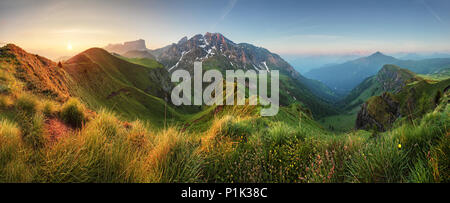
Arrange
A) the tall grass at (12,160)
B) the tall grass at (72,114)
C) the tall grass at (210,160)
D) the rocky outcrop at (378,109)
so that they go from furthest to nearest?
the rocky outcrop at (378,109), the tall grass at (72,114), the tall grass at (210,160), the tall grass at (12,160)

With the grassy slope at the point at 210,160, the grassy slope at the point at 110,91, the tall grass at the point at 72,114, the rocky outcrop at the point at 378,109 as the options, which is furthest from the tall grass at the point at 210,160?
the rocky outcrop at the point at 378,109

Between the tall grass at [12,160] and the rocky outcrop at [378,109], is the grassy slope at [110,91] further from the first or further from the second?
the rocky outcrop at [378,109]

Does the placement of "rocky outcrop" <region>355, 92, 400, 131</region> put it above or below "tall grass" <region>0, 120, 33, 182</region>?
below

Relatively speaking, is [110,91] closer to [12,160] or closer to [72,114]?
[72,114]

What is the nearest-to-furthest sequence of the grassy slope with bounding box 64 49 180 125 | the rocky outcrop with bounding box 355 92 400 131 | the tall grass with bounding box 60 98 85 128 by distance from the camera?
the tall grass with bounding box 60 98 85 128, the grassy slope with bounding box 64 49 180 125, the rocky outcrop with bounding box 355 92 400 131

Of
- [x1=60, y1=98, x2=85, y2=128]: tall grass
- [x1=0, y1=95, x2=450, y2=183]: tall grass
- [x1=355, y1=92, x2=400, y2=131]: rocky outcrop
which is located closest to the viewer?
[x1=0, y1=95, x2=450, y2=183]: tall grass

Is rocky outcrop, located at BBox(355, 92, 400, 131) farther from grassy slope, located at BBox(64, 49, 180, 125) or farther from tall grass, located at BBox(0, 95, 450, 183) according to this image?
tall grass, located at BBox(0, 95, 450, 183)

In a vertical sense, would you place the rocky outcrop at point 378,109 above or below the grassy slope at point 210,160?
below

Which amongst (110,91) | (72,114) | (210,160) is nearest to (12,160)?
(210,160)

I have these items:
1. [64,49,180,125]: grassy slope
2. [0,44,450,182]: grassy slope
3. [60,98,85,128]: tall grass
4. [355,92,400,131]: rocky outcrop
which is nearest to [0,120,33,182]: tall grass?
[0,44,450,182]: grassy slope

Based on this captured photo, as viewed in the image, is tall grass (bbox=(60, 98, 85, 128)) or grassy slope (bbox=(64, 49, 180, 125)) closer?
tall grass (bbox=(60, 98, 85, 128))

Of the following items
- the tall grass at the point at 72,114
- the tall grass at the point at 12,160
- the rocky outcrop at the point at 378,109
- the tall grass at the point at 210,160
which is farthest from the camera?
the rocky outcrop at the point at 378,109

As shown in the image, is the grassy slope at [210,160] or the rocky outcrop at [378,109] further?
the rocky outcrop at [378,109]
